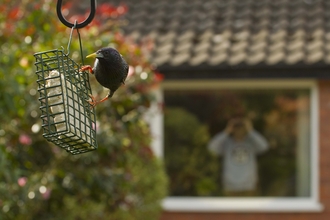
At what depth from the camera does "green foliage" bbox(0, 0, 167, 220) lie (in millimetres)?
6496

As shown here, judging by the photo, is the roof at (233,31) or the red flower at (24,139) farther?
the roof at (233,31)

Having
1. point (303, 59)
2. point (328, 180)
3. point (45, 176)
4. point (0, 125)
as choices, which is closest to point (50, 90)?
point (0, 125)

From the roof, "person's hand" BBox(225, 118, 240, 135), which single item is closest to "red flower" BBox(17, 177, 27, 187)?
the roof

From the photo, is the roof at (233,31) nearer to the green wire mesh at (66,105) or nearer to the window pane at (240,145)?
the window pane at (240,145)

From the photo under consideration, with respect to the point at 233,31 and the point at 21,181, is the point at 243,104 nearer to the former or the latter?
the point at 233,31

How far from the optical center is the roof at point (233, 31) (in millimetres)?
10367

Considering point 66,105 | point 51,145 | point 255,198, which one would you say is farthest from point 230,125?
point 66,105

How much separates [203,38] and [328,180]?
2.51 m

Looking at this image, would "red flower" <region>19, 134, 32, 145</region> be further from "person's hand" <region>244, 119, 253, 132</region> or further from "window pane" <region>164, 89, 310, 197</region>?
"person's hand" <region>244, 119, 253, 132</region>

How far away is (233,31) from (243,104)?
1.01 m

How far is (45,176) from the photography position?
697 centimetres

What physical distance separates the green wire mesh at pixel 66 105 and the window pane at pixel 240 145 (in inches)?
283

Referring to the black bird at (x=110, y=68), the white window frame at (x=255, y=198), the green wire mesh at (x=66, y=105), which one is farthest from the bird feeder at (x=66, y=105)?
the white window frame at (x=255, y=198)

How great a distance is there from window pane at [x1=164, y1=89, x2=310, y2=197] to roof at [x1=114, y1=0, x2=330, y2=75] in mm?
759
